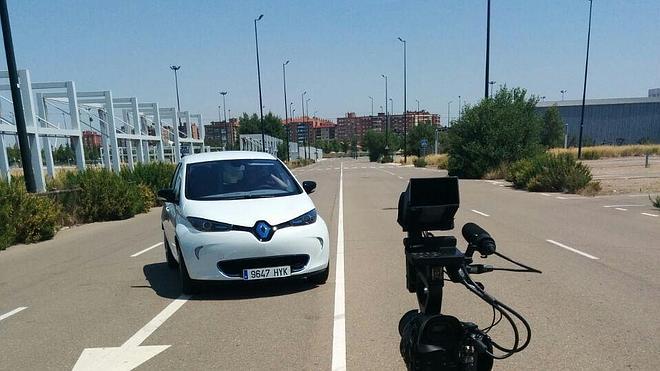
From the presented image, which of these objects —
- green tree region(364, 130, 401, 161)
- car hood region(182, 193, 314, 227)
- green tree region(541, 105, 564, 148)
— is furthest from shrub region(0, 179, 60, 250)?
green tree region(364, 130, 401, 161)

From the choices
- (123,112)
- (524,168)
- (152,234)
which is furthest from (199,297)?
(123,112)

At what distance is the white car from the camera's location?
550 centimetres

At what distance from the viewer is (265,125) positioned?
125438mm

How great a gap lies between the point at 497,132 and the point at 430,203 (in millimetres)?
29840

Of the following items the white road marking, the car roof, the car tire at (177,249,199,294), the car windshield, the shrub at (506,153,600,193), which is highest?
the car roof

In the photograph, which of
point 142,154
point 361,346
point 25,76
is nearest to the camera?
point 361,346

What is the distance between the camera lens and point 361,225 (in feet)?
38.6

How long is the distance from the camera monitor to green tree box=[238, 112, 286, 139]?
4835 inches

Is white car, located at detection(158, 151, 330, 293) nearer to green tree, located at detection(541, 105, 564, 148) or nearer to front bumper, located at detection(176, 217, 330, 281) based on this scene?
front bumper, located at detection(176, 217, 330, 281)

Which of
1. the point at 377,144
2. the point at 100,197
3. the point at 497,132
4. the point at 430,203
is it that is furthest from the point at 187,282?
the point at 377,144

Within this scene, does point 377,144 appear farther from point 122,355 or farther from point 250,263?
point 122,355

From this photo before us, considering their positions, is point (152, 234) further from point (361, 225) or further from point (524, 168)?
point (524, 168)

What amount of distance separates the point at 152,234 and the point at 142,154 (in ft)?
65.6

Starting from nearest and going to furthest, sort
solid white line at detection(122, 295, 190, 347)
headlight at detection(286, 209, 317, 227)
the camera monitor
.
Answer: the camera monitor, solid white line at detection(122, 295, 190, 347), headlight at detection(286, 209, 317, 227)
